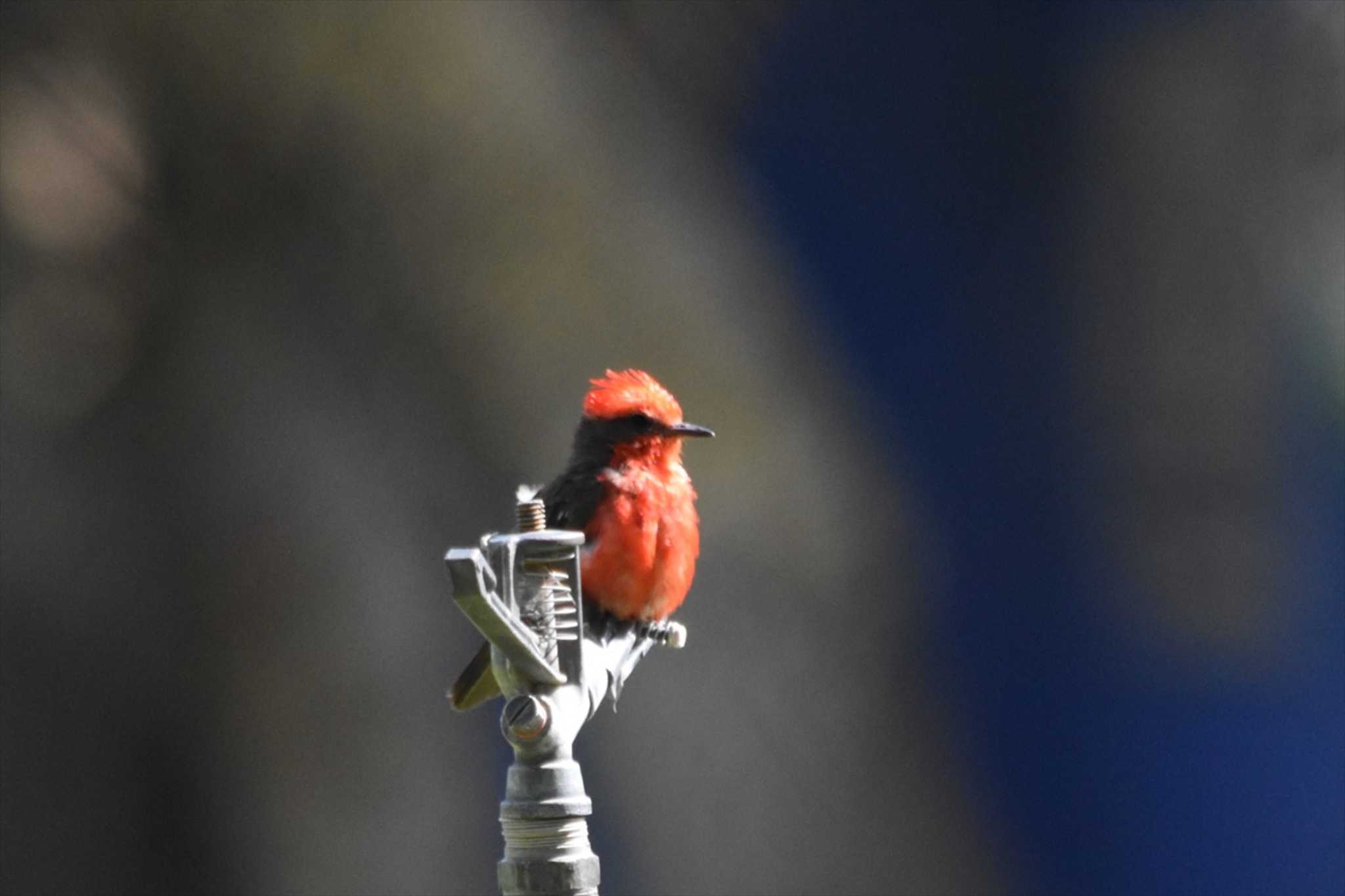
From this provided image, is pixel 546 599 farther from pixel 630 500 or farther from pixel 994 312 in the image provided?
pixel 994 312

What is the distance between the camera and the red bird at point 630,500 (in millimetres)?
1967

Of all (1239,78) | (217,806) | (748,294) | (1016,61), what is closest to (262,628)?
(217,806)

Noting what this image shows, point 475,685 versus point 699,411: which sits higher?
point 699,411

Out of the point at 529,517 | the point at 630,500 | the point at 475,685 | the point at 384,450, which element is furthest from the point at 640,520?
the point at 384,450

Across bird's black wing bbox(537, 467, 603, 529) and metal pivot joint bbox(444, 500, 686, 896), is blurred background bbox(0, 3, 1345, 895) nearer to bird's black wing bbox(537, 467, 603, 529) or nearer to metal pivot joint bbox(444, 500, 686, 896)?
bird's black wing bbox(537, 467, 603, 529)

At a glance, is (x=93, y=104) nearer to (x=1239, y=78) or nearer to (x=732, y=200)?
(x=732, y=200)

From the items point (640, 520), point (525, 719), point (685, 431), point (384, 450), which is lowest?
point (525, 719)

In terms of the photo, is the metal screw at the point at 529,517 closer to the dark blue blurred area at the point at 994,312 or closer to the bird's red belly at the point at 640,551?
the bird's red belly at the point at 640,551

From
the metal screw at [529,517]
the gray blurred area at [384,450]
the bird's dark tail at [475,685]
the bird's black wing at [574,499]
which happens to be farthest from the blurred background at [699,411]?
the metal screw at [529,517]

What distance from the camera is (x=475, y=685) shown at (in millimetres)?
1504

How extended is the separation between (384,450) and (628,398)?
3.29 feet

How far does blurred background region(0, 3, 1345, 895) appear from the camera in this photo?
2854 mm

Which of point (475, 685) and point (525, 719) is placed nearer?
point (525, 719)

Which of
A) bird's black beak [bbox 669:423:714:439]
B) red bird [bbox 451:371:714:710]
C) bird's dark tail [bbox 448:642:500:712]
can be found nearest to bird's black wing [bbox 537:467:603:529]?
red bird [bbox 451:371:714:710]
